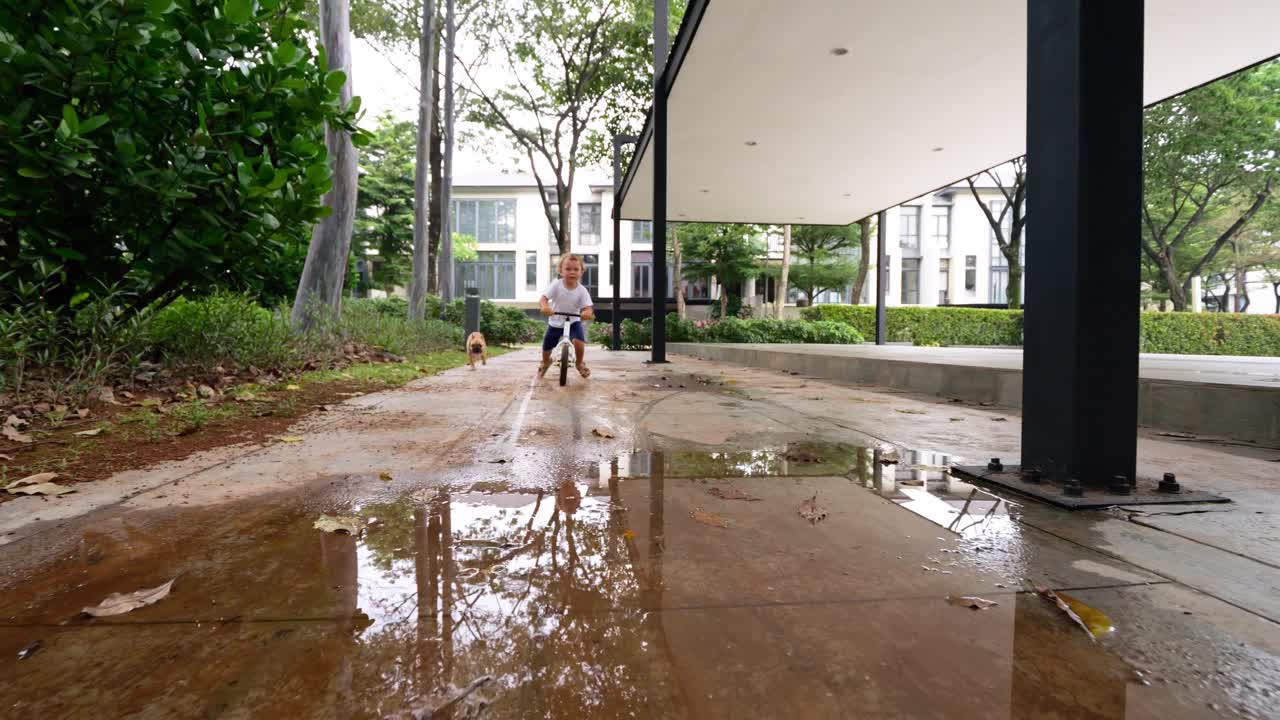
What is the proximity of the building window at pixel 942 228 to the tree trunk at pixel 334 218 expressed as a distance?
118 ft

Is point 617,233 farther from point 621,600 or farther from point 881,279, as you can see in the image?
point 621,600

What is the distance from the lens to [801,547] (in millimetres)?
1732

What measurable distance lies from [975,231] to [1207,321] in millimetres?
18940

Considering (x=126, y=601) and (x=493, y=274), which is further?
(x=493, y=274)

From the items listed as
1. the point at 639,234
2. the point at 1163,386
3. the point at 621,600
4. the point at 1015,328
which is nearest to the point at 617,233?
the point at 1163,386

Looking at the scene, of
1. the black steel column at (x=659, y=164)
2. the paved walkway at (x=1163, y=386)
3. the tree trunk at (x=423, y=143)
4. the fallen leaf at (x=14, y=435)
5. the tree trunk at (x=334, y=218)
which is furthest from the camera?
the tree trunk at (x=423, y=143)

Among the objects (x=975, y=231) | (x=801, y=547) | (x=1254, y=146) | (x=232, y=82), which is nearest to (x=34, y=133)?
(x=232, y=82)

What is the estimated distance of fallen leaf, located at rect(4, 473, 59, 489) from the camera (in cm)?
225

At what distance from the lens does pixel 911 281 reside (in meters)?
37.0

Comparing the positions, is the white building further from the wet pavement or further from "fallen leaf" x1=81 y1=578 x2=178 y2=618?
"fallen leaf" x1=81 y1=578 x2=178 y2=618

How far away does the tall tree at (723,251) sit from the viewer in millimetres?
26391

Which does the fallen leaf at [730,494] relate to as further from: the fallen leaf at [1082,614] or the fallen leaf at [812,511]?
the fallen leaf at [1082,614]

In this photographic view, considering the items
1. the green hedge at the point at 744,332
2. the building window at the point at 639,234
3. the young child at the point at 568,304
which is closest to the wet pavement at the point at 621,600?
the young child at the point at 568,304

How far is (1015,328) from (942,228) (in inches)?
730
